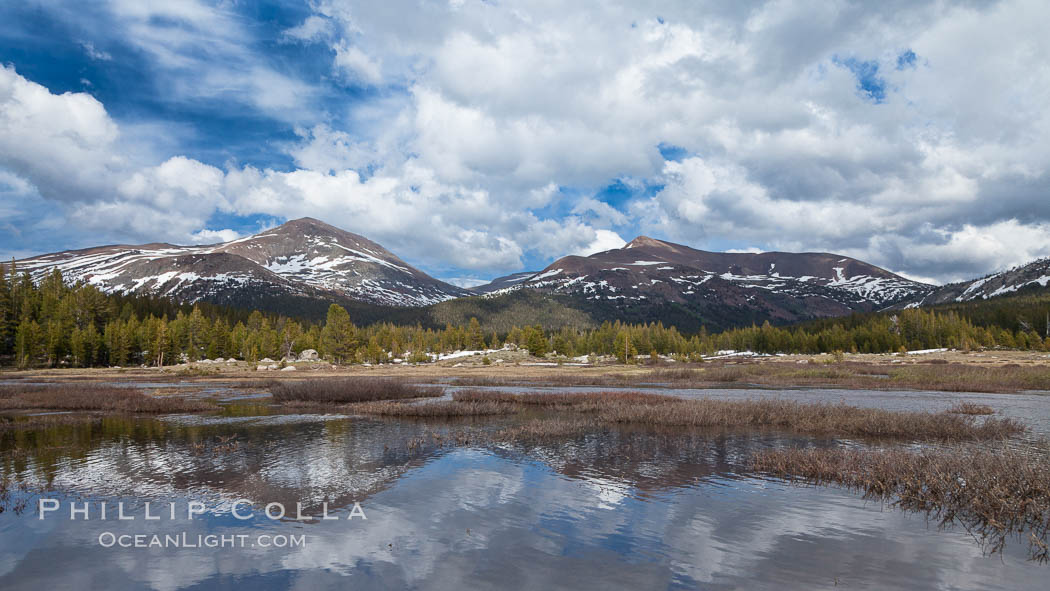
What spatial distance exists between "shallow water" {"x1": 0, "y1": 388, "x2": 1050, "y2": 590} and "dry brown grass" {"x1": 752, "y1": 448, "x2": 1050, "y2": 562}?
2.82ft

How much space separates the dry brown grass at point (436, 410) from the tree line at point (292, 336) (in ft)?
295

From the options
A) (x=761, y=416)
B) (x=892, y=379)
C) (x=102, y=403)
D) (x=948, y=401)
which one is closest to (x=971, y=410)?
(x=948, y=401)

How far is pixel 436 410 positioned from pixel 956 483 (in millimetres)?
29517

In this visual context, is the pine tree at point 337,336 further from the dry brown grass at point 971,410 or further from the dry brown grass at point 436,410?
the dry brown grass at point 971,410

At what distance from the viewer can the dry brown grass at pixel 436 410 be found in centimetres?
3731

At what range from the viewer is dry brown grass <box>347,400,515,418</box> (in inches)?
1469

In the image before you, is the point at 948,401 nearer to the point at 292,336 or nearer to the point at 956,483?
the point at 956,483

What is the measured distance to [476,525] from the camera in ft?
48.0

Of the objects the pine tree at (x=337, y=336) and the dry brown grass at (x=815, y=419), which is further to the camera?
the pine tree at (x=337, y=336)

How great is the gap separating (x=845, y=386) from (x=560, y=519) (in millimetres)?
61001

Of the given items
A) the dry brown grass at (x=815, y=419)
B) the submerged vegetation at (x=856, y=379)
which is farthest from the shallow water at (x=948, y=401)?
the submerged vegetation at (x=856, y=379)

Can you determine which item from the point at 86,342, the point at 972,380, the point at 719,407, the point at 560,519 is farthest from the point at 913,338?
the point at 86,342

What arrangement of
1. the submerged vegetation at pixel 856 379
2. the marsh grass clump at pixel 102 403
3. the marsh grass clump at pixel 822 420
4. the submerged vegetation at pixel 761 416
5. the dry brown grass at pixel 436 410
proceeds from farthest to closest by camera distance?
the submerged vegetation at pixel 856 379, the marsh grass clump at pixel 102 403, the dry brown grass at pixel 436 410, the submerged vegetation at pixel 761 416, the marsh grass clump at pixel 822 420

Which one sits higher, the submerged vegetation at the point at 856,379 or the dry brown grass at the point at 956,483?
the dry brown grass at the point at 956,483
